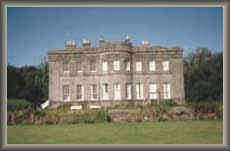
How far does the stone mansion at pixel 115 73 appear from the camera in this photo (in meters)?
13.9

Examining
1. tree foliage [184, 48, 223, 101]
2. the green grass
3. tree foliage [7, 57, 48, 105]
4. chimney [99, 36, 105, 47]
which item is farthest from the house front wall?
the green grass

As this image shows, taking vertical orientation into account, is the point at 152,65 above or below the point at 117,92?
above

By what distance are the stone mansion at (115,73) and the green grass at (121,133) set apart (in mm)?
2040

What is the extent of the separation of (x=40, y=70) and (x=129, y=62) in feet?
14.5

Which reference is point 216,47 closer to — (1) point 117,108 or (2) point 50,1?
(1) point 117,108

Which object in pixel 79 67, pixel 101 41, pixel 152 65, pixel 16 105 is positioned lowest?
pixel 16 105

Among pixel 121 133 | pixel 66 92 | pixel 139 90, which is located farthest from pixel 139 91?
pixel 66 92

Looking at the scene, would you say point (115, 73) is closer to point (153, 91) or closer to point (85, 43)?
point (153, 91)

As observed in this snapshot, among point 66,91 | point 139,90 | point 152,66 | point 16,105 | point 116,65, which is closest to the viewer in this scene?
point 16,105

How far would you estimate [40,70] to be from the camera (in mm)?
13570

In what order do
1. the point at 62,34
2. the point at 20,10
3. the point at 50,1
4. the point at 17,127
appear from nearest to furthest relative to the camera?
the point at 50,1, the point at 20,10, the point at 17,127, the point at 62,34

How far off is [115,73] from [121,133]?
448 centimetres

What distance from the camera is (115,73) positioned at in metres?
14.9

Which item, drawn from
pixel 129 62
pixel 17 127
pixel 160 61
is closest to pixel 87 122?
pixel 17 127
